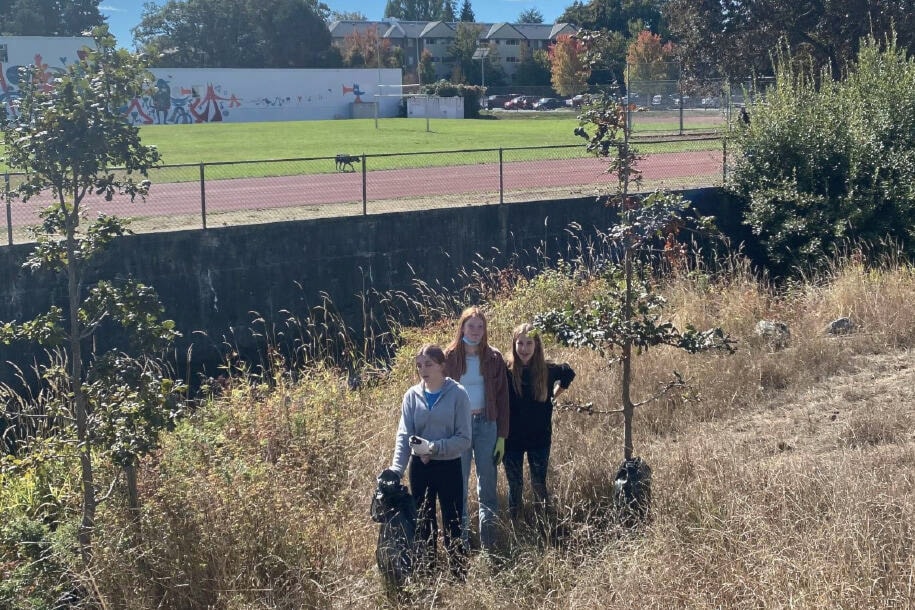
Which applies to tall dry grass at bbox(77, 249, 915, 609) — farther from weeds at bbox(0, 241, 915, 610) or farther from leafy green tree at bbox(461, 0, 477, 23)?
leafy green tree at bbox(461, 0, 477, 23)

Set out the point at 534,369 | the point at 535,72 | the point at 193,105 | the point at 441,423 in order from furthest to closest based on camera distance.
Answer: the point at 535,72 < the point at 193,105 < the point at 534,369 < the point at 441,423

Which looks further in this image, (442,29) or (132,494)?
(442,29)

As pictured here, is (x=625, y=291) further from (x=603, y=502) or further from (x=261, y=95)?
(x=261, y=95)

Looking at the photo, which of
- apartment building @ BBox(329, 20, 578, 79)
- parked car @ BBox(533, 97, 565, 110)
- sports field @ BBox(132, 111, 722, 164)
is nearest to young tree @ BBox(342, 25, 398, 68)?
apartment building @ BBox(329, 20, 578, 79)

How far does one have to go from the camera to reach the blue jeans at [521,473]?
19.5ft

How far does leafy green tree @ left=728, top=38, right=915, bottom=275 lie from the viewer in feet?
49.9

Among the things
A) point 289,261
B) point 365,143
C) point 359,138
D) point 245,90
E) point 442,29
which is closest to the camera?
point 289,261

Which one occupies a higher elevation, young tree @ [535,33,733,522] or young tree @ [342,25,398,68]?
young tree @ [342,25,398,68]

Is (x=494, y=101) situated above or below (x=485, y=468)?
above

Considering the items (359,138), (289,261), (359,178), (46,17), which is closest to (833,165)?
(289,261)

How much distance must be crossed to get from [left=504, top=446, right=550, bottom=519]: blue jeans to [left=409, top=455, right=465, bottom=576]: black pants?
0.59 meters

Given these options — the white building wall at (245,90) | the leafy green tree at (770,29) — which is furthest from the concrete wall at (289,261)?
the white building wall at (245,90)

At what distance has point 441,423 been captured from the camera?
5301mm

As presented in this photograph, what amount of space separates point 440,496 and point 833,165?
41.9 ft
